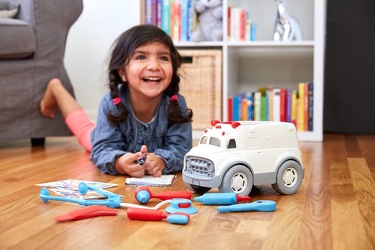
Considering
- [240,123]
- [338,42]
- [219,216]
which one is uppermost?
[338,42]

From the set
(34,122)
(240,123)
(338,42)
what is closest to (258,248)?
(240,123)

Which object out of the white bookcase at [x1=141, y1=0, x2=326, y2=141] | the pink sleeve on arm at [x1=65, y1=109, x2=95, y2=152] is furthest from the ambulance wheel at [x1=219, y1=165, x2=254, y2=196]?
the white bookcase at [x1=141, y1=0, x2=326, y2=141]

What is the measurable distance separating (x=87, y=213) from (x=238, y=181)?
0.36m

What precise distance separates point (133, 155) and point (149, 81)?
0.26 m

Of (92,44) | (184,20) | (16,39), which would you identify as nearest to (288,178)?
(16,39)

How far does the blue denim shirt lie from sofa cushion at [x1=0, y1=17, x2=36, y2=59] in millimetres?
622

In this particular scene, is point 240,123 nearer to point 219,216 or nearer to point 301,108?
point 219,216

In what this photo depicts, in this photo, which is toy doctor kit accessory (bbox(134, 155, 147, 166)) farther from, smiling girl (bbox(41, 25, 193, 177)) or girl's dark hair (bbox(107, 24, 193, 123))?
girl's dark hair (bbox(107, 24, 193, 123))

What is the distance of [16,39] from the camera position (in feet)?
8.23

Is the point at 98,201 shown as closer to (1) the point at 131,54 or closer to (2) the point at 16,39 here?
(1) the point at 131,54

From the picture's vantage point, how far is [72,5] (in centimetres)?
269

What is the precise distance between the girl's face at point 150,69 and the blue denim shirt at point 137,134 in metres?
0.09

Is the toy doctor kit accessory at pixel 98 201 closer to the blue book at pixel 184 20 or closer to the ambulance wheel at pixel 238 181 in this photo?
the ambulance wheel at pixel 238 181

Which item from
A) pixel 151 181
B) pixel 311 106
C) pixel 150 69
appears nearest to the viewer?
pixel 151 181
